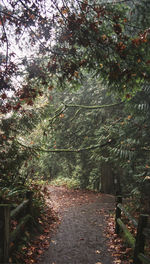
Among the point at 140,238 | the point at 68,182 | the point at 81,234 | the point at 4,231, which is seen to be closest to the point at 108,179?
the point at 68,182

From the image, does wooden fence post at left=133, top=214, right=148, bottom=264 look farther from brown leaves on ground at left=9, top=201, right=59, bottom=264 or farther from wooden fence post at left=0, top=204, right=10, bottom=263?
wooden fence post at left=0, top=204, right=10, bottom=263

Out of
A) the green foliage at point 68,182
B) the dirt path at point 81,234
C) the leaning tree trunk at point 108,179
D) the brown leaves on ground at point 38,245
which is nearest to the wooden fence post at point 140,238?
the dirt path at point 81,234

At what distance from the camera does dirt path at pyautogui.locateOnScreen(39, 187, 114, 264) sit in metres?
5.79

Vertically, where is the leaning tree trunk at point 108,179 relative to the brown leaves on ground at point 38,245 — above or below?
above

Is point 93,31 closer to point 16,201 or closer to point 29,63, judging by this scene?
point 29,63

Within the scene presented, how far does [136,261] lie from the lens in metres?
5.02

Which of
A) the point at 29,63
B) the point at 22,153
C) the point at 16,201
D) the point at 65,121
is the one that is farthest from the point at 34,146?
the point at 65,121

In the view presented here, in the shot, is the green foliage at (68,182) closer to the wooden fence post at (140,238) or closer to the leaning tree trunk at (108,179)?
the leaning tree trunk at (108,179)

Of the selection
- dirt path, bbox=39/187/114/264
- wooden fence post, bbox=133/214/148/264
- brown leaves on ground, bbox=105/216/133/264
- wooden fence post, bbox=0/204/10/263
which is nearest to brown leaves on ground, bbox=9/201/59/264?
dirt path, bbox=39/187/114/264

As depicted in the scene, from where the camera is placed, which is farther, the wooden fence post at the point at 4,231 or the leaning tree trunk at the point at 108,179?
the leaning tree trunk at the point at 108,179

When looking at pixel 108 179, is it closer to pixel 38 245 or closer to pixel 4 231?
pixel 38 245

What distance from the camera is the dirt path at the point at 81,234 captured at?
5.79m

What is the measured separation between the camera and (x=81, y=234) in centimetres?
766

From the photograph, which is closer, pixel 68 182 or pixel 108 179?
pixel 108 179
